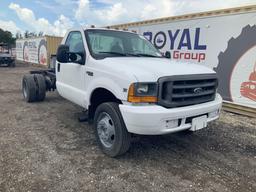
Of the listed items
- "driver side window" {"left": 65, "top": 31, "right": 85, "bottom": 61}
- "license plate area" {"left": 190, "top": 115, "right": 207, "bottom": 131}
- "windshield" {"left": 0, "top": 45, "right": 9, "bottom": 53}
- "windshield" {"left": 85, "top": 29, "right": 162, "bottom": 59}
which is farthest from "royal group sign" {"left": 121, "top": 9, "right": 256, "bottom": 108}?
"windshield" {"left": 0, "top": 45, "right": 9, "bottom": 53}

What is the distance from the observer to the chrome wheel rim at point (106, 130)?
12.5 ft

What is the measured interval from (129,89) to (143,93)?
194 mm

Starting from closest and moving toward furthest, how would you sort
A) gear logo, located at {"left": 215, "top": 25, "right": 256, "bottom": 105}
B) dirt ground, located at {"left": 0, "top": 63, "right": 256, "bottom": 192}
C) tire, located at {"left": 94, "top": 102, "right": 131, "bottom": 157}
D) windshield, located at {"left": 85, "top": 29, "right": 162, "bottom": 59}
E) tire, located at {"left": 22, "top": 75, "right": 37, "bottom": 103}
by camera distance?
dirt ground, located at {"left": 0, "top": 63, "right": 256, "bottom": 192}, tire, located at {"left": 94, "top": 102, "right": 131, "bottom": 157}, windshield, located at {"left": 85, "top": 29, "right": 162, "bottom": 59}, gear logo, located at {"left": 215, "top": 25, "right": 256, "bottom": 105}, tire, located at {"left": 22, "top": 75, "right": 37, "bottom": 103}

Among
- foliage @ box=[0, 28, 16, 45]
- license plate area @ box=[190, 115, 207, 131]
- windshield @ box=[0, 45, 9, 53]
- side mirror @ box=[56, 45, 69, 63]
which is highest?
foliage @ box=[0, 28, 16, 45]

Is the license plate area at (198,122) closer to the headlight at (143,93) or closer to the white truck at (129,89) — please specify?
the white truck at (129,89)

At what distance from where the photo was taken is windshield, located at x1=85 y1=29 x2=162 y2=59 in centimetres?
439

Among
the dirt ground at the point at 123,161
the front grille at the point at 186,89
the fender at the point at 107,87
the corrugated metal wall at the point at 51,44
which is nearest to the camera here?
the dirt ground at the point at 123,161

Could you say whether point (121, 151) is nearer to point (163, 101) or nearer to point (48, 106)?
point (163, 101)

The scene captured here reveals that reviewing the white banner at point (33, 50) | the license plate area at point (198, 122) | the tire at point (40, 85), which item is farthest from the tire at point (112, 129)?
the white banner at point (33, 50)

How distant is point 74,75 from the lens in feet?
15.8

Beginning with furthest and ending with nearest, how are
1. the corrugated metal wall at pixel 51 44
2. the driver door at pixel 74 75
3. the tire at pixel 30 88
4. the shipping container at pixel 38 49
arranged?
the shipping container at pixel 38 49 → the corrugated metal wall at pixel 51 44 → the tire at pixel 30 88 → the driver door at pixel 74 75

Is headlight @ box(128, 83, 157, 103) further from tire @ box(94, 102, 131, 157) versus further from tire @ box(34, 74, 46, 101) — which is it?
tire @ box(34, 74, 46, 101)

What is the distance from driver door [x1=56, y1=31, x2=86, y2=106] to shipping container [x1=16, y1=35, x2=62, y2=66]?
14.9 m

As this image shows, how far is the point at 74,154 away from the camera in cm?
401
